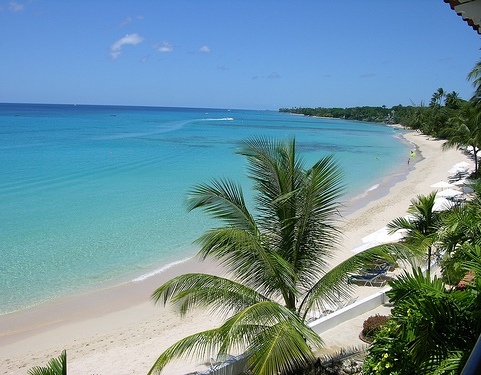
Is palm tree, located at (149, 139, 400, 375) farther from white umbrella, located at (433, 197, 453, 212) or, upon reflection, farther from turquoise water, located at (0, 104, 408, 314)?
white umbrella, located at (433, 197, 453, 212)

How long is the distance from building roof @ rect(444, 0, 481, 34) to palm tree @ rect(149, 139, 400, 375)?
3.69m

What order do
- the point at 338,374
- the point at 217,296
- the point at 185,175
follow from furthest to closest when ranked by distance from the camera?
1. the point at 185,175
2. the point at 338,374
3. the point at 217,296

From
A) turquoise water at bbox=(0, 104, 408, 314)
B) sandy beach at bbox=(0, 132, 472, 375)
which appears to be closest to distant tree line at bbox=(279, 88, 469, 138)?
turquoise water at bbox=(0, 104, 408, 314)

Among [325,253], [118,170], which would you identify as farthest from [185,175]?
[325,253]

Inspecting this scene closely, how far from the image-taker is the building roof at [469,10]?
2625 mm

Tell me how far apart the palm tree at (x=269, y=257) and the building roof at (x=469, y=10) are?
369 centimetres

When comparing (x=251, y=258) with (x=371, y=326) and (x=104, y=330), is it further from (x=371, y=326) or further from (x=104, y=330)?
(x=104, y=330)

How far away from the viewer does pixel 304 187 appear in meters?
7.02

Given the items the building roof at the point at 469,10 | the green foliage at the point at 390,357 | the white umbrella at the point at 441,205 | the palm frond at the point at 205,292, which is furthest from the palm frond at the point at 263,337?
the white umbrella at the point at 441,205

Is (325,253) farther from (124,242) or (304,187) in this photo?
(124,242)

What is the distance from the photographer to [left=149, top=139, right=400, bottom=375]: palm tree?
18.7 feet

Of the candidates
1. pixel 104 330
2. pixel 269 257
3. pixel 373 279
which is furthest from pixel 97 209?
pixel 269 257

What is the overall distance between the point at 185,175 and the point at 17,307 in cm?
2475

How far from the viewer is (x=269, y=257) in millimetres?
6340
